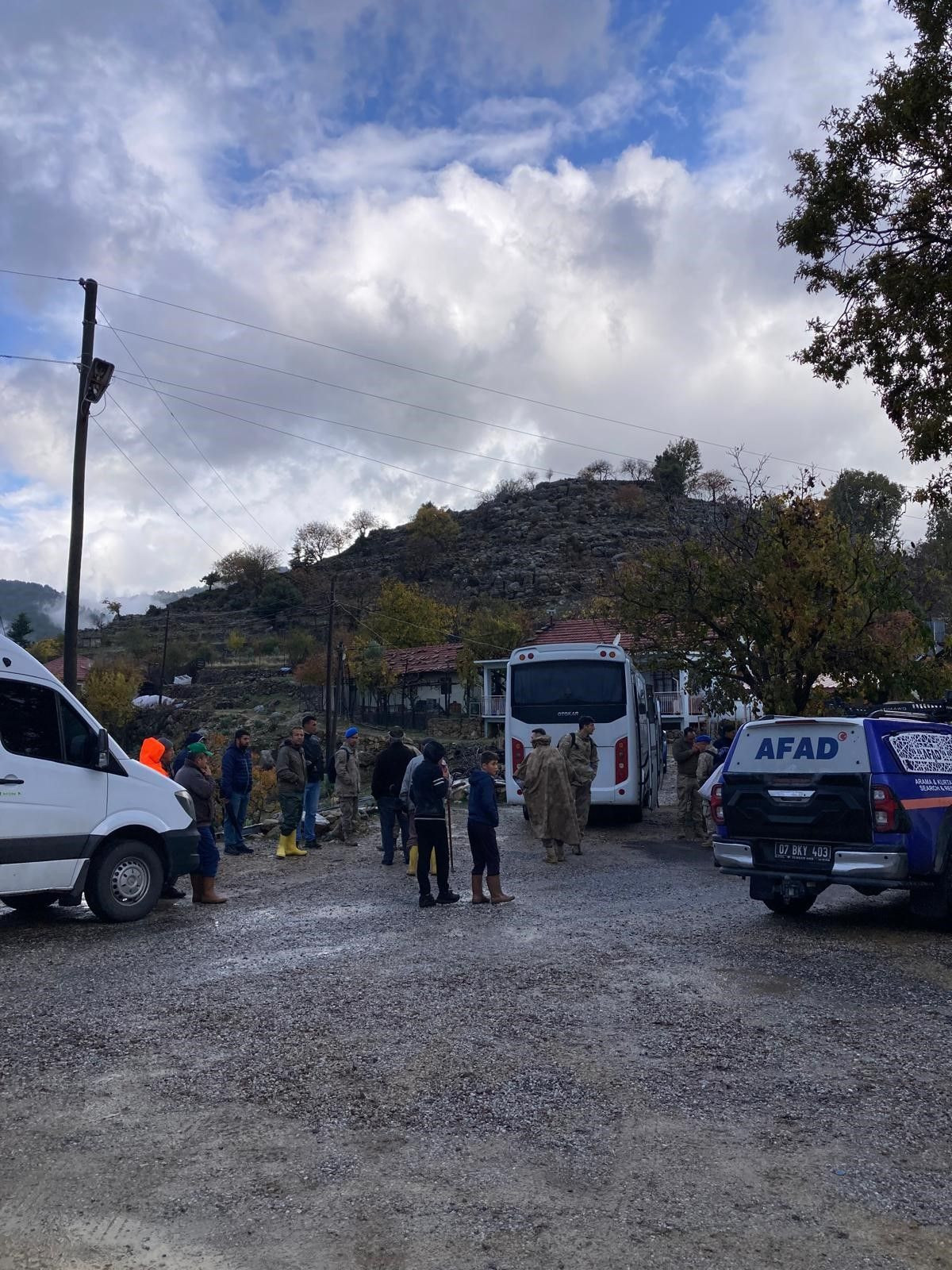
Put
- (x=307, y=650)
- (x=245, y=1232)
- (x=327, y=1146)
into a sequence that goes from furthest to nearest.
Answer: (x=307, y=650), (x=327, y=1146), (x=245, y=1232)

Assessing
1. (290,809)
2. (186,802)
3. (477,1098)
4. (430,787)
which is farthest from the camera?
(290,809)

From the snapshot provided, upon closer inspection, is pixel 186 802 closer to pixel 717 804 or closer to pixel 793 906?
pixel 717 804

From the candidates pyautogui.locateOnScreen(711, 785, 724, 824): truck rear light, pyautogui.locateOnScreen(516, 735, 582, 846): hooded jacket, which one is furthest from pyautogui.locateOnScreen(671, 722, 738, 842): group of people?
pyautogui.locateOnScreen(711, 785, 724, 824): truck rear light

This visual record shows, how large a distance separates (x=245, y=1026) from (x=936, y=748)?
678cm

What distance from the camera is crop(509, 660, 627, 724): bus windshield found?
1919 cm

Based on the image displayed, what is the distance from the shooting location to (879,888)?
9.59 metres

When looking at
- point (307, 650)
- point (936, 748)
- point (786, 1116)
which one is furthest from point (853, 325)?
point (307, 650)

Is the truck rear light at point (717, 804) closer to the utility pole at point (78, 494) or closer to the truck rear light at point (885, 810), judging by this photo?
the truck rear light at point (885, 810)

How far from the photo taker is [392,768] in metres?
→ 14.4

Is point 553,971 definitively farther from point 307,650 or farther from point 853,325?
point 307,650

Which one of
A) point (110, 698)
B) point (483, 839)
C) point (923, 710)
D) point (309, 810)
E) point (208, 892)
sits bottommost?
point (208, 892)

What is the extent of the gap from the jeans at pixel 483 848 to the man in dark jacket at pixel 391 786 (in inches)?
116

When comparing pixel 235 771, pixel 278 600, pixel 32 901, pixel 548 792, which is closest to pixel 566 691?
pixel 548 792

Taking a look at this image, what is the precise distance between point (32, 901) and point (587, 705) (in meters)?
10.6
